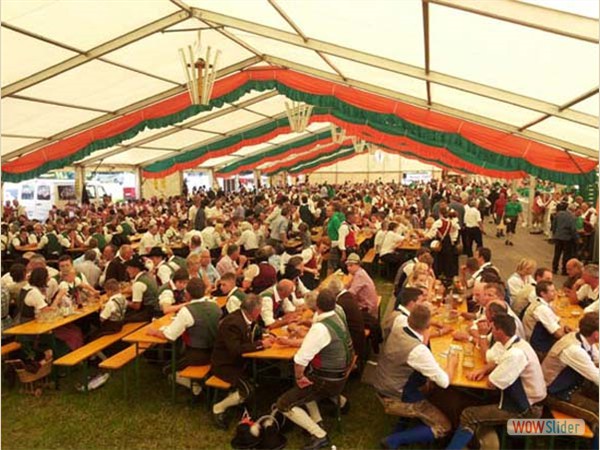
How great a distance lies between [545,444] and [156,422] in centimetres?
319

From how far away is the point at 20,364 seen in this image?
15.9 feet

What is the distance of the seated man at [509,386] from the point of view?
3.21 m

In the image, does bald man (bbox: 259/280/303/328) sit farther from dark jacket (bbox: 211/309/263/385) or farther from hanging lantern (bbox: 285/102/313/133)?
hanging lantern (bbox: 285/102/313/133)

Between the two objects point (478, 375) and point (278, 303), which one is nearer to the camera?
point (478, 375)

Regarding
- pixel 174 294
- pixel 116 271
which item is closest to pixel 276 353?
pixel 174 294

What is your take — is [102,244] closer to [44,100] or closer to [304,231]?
[44,100]

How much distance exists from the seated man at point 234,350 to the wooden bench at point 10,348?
92.2 inches

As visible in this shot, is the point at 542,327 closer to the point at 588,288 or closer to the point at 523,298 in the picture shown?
the point at 523,298

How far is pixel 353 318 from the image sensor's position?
4.59 meters

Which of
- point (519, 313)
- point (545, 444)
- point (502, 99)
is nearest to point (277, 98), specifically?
point (502, 99)

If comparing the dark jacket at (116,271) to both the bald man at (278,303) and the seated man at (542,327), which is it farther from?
the seated man at (542,327)

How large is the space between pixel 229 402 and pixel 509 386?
2181 mm

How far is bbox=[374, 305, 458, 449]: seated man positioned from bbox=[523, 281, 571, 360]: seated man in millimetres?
953

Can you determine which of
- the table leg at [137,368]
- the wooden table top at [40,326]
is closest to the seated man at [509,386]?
the table leg at [137,368]
